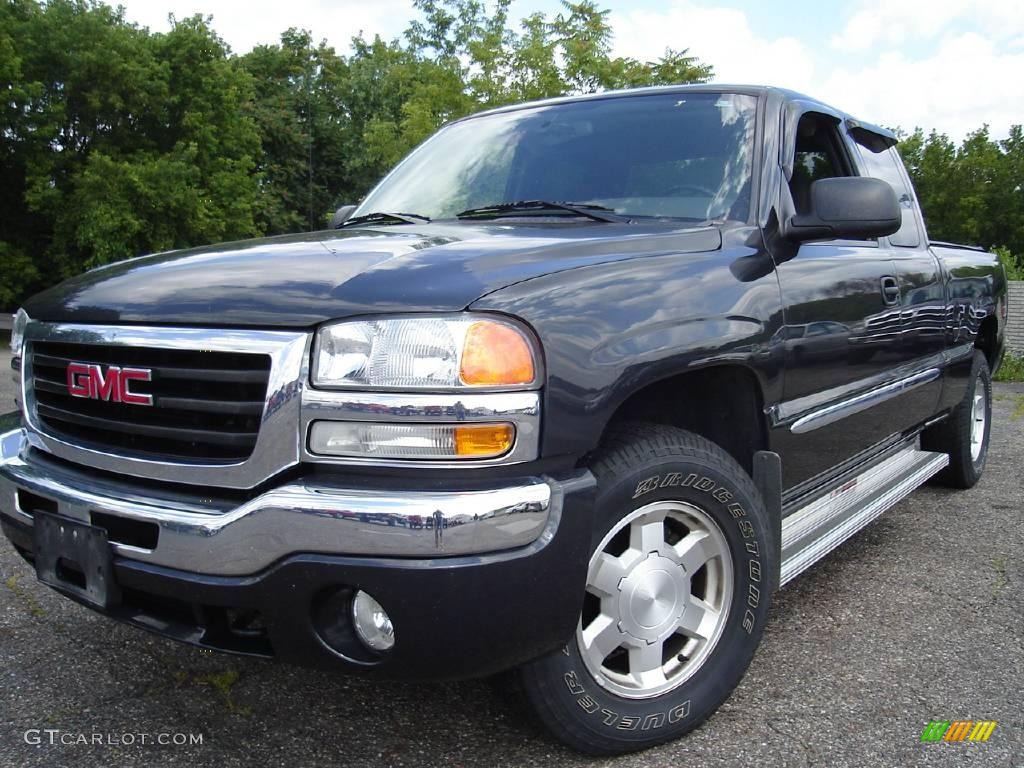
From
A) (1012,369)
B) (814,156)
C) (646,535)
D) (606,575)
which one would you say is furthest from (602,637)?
(1012,369)

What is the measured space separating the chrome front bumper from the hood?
39cm

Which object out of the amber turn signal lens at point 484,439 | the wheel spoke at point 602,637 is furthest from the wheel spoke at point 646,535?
the amber turn signal lens at point 484,439

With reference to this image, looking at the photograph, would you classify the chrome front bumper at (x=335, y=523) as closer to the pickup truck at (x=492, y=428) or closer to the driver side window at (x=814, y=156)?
the pickup truck at (x=492, y=428)

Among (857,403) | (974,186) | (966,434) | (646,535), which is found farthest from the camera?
(974,186)

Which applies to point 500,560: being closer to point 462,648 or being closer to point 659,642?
Answer: point 462,648

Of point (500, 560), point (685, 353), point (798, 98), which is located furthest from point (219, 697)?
point (798, 98)

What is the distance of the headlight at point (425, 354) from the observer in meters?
1.83

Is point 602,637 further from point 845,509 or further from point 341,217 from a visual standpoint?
point 341,217

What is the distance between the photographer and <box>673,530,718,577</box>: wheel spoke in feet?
7.54

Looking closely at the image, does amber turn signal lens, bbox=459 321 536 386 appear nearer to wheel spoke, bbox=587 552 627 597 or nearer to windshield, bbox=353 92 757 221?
wheel spoke, bbox=587 552 627 597

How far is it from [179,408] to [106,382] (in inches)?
10.4

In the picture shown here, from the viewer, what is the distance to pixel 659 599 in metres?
2.23

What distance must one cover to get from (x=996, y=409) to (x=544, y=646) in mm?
8622

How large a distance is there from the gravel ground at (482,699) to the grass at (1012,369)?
993 centimetres
